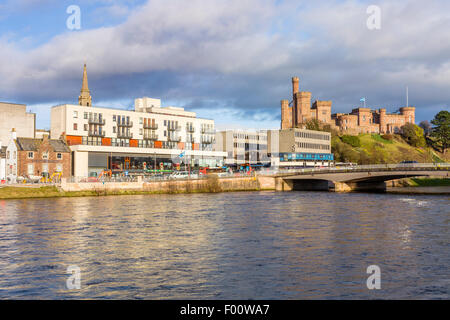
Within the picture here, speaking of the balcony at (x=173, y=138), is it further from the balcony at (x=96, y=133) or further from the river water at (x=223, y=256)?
the river water at (x=223, y=256)

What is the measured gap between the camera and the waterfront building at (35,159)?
Result: 313ft

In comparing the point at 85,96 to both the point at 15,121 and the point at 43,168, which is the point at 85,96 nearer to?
the point at 15,121

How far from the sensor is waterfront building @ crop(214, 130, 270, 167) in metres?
150

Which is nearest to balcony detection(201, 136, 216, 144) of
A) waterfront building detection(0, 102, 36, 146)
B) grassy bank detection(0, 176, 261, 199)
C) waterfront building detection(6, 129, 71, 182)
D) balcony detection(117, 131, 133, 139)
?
balcony detection(117, 131, 133, 139)

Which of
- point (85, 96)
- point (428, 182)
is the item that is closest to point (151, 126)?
point (85, 96)

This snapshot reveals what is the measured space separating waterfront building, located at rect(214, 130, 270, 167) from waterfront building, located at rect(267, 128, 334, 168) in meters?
3.63

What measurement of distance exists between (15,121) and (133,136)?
29.1 meters

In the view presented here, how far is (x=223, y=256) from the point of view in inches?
1115

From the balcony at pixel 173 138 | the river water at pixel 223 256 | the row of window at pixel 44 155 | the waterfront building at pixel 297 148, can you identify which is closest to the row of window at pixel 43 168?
the row of window at pixel 44 155

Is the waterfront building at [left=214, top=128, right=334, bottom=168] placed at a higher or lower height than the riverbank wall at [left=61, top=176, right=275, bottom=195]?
higher

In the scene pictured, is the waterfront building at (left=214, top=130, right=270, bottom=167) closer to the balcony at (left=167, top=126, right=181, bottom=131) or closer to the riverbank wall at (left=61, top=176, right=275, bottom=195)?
the balcony at (left=167, top=126, right=181, bottom=131)

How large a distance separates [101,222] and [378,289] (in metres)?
29.0

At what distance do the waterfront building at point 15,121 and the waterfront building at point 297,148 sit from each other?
79.3m
